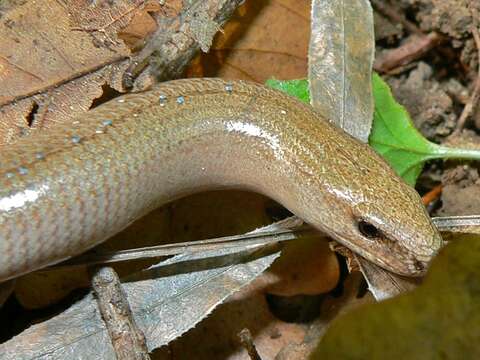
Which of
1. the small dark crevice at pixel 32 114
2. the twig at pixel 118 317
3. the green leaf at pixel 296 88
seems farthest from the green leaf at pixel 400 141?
the small dark crevice at pixel 32 114

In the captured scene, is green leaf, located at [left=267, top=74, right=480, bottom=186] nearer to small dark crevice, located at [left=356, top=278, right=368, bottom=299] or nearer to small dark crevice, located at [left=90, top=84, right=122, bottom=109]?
small dark crevice, located at [left=356, top=278, right=368, bottom=299]

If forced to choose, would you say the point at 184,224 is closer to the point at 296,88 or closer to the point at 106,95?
the point at 106,95

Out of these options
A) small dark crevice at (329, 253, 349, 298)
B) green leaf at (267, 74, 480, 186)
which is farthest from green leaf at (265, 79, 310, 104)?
small dark crevice at (329, 253, 349, 298)

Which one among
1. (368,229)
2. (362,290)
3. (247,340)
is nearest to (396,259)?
(368,229)

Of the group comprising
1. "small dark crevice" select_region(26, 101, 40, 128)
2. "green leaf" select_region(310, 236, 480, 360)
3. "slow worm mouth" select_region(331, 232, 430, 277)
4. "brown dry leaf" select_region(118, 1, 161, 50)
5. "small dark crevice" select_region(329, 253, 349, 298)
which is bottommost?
"green leaf" select_region(310, 236, 480, 360)

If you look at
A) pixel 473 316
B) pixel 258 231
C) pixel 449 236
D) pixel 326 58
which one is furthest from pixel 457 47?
pixel 473 316
